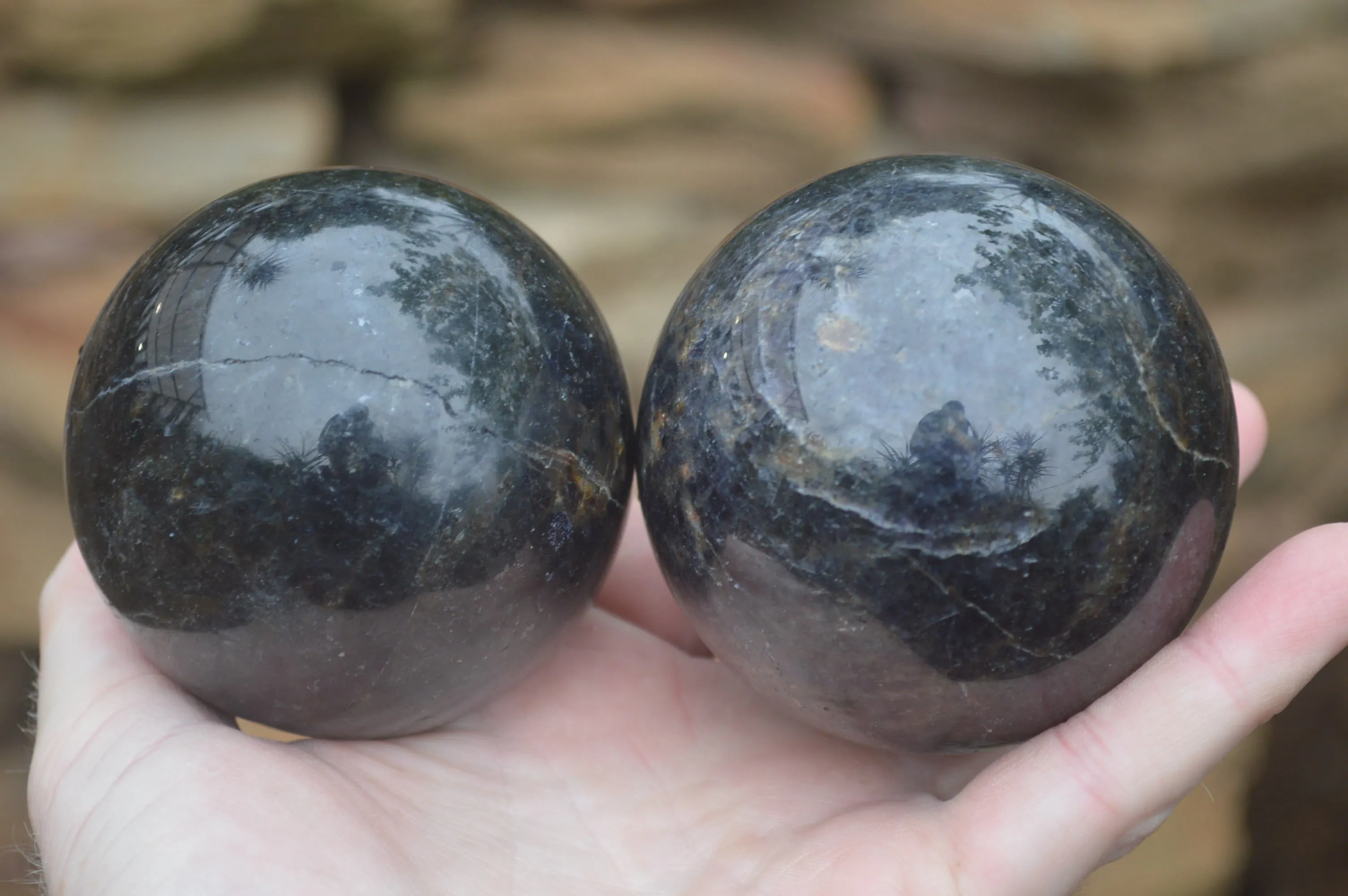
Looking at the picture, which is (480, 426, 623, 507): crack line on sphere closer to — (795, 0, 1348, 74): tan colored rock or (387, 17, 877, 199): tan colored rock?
(387, 17, 877, 199): tan colored rock

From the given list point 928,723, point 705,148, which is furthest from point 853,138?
point 928,723

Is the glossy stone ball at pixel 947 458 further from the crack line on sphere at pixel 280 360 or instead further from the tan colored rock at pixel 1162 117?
the tan colored rock at pixel 1162 117

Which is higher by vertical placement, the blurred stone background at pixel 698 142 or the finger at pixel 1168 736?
the blurred stone background at pixel 698 142

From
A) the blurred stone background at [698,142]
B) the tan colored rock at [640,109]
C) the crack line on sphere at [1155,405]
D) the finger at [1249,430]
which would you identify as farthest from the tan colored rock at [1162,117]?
the crack line on sphere at [1155,405]

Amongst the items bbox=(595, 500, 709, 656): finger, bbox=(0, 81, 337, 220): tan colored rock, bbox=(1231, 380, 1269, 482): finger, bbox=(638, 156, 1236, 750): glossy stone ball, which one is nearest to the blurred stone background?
bbox=(0, 81, 337, 220): tan colored rock

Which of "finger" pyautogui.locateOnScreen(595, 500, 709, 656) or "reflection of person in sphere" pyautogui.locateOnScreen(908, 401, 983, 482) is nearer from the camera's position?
"reflection of person in sphere" pyautogui.locateOnScreen(908, 401, 983, 482)

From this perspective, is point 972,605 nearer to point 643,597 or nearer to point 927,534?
point 927,534

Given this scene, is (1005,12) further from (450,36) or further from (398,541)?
(398,541)

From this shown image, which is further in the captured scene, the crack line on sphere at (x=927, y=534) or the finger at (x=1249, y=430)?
the finger at (x=1249, y=430)
